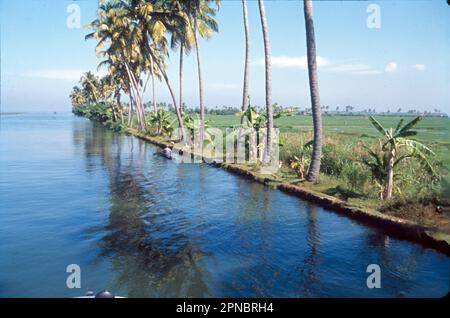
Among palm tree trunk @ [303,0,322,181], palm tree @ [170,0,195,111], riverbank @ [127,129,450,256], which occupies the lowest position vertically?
riverbank @ [127,129,450,256]

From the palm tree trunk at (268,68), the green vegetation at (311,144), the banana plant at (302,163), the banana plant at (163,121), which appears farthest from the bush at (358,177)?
the banana plant at (163,121)

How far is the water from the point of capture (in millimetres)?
8391

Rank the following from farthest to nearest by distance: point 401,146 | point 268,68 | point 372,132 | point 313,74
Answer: point 372,132 → point 268,68 → point 313,74 → point 401,146

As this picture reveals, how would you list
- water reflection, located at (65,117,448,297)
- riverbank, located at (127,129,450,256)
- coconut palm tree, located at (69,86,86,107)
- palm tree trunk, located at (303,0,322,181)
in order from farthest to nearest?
coconut palm tree, located at (69,86,86,107)
palm tree trunk, located at (303,0,322,181)
riverbank, located at (127,129,450,256)
water reflection, located at (65,117,448,297)

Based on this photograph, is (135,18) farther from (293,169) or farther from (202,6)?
(293,169)

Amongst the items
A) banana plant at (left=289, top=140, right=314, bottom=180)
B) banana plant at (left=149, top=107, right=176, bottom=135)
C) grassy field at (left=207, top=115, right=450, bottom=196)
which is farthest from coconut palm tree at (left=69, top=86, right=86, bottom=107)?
banana plant at (left=289, top=140, right=314, bottom=180)

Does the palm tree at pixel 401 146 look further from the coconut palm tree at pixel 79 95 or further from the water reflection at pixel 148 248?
the coconut palm tree at pixel 79 95

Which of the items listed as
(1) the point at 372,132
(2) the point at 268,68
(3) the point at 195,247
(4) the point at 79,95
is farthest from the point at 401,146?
(4) the point at 79,95

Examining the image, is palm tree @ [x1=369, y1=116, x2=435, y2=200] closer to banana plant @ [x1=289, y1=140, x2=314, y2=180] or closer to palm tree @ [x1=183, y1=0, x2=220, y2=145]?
banana plant @ [x1=289, y1=140, x2=314, y2=180]

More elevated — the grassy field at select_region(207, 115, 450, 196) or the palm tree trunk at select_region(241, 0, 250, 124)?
the palm tree trunk at select_region(241, 0, 250, 124)

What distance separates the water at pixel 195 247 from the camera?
27.5 ft

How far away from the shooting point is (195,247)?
1066 cm

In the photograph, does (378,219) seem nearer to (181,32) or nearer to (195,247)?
(195,247)
